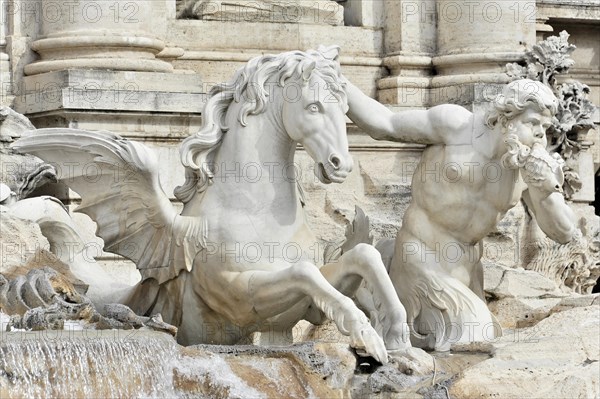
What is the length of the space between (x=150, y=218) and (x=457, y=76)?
4.82 m

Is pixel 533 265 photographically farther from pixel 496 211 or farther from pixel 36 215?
pixel 36 215

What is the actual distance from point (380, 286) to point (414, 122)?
131 centimetres

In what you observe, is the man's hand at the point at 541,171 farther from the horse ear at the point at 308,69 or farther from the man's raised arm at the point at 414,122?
the horse ear at the point at 308,69

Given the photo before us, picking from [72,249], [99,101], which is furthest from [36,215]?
[99,101]

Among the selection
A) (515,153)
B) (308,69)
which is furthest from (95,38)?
(515,153)

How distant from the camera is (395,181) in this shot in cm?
1597

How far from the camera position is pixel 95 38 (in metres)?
15.1

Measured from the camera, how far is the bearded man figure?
40.5ft

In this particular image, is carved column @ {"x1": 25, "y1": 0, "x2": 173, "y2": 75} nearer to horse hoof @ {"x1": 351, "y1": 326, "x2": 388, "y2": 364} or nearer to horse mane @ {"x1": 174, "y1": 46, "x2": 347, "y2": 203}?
horse mane @ {"x1": 174, "y1": 46, "x2": 347, "y2": 203}

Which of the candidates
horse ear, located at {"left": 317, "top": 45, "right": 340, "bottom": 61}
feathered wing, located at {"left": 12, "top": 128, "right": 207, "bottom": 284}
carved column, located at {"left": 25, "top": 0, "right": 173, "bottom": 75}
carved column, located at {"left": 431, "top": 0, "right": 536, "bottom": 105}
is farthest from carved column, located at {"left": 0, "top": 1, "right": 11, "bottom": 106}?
horse ear, located at {"left": 317, "top": 45, "right": 340, "bottom": 61}

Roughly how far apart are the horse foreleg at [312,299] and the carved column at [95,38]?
11.7 ft

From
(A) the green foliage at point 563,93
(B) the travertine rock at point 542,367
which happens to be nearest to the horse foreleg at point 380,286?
(B) the travertine rock at point 542,367

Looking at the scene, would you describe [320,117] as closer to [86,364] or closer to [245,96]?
[245,96]

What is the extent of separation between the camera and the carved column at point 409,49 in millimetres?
16719
